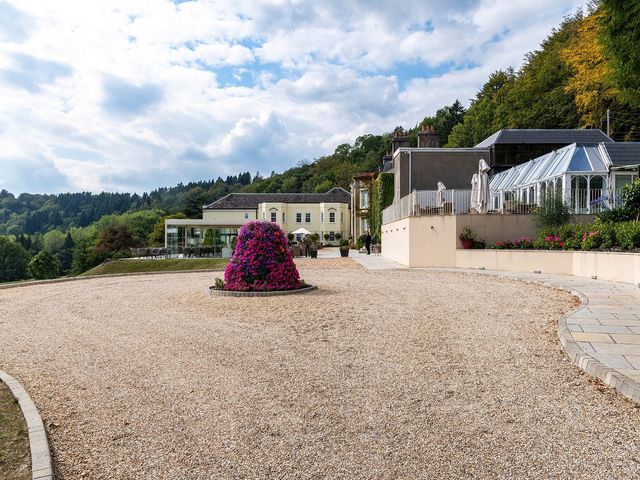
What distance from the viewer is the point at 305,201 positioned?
6744cm

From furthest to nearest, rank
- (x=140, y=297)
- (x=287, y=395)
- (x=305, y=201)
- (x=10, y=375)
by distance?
(x=305, y=201) → (x=140, y=297) → (x=10, y=375) → (x=287, y=395)

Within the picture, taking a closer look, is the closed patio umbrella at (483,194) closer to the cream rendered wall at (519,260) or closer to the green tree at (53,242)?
the cream rendered wall at (519,260)

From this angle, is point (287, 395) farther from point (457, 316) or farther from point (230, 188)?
point (230, 188)

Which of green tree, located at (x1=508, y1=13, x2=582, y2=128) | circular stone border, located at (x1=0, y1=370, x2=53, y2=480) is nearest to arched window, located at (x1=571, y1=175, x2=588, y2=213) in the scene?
circular stone border, located at (x1=0, y1=370, x2=53, y2=480)

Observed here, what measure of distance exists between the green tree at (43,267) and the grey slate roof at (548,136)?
197 feet

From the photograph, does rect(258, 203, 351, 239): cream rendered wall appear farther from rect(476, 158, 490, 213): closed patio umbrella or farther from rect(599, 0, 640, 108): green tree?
rect(599, 0, 640, 108): green tree

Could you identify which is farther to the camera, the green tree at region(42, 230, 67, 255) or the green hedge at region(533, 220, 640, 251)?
the green tree at region(42, 230, 67, 255)

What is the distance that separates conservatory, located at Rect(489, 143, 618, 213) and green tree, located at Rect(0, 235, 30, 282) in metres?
82.6

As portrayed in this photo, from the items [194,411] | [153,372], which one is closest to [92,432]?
[194,411]

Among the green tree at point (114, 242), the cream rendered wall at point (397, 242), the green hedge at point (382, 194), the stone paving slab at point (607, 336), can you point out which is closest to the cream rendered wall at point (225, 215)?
the green tree at point (114, 242)

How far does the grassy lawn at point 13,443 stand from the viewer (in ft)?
10.3

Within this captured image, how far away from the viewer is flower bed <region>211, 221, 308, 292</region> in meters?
12.5

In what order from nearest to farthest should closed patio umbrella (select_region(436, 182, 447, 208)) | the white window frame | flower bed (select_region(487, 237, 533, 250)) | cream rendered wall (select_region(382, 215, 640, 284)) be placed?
cream rendered wall (select_region(382, 215, 640, 284))
flower bed (select_region(487, 237, 533, 250))
closed patio umbrella (select_region(436, 182, 447, 208))
the white window frame

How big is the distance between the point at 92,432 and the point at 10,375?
2.38 m
